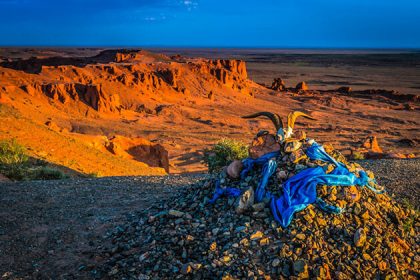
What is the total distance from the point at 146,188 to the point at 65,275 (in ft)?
13.9

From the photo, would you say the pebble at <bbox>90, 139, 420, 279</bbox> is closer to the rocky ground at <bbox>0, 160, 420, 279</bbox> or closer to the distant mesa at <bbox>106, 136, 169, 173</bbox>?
the rocky ground at <bbox>0, 160, 420, 279</bbox>

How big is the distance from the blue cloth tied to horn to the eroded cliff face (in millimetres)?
23737

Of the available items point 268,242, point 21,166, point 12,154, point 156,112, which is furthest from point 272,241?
point 156,112

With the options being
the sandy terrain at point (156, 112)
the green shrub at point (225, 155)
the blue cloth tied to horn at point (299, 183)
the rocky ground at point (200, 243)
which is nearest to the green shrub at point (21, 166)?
the sandy terrain at point (156, 112)

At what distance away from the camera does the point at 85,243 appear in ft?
21.2

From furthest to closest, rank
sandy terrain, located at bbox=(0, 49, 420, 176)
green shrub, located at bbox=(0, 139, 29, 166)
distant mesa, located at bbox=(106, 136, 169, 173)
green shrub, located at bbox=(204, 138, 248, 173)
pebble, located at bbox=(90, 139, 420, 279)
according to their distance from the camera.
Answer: distant mesa, located at bbox=(106, 136, 169, 173) → sandy terrain, located at bbox=(0, 49, 420, 176) → green shrub, located at bbox=(204, 138, 248, 173) → green shrub, located at bbox=(0, 139, 29, 166) → pebble, located at bbox=(90, 139, 420, 279)

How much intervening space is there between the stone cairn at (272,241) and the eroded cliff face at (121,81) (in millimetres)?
23439

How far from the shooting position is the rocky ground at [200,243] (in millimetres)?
5211

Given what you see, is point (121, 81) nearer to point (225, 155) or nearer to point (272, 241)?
point (225, 155)

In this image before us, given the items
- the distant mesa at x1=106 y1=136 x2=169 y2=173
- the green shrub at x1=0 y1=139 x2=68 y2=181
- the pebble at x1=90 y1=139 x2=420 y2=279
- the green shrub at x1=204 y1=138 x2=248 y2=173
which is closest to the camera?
the pebble at x1=90 y1=139 x2=420 y2=279

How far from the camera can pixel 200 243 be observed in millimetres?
5598

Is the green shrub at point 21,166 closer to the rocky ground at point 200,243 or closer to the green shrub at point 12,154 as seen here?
the green shrub at point 12,154

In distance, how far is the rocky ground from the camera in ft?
17.1

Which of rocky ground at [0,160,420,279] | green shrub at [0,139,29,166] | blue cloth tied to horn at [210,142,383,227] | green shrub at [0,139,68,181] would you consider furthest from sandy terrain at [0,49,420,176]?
blue cloth tied to horn at [210,142,383,227]
